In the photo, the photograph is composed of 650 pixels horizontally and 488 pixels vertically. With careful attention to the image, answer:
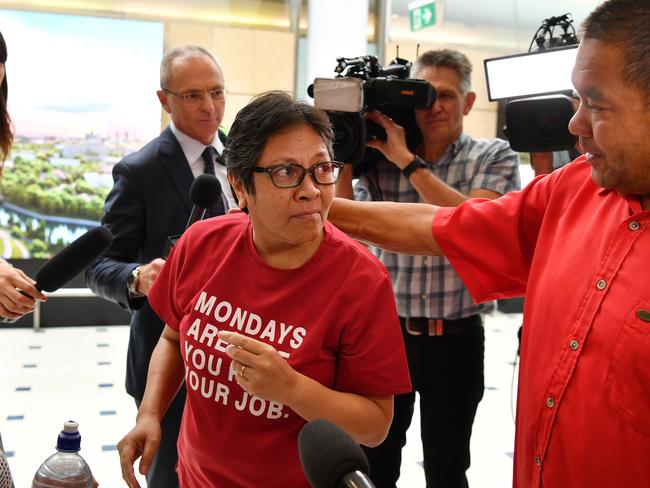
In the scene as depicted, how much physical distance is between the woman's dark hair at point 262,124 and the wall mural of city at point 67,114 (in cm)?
583

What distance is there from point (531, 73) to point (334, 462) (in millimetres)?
2023

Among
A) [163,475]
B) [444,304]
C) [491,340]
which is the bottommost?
[491,340]

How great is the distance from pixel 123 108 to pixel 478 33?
12.5 feet

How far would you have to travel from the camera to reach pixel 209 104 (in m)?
2.56

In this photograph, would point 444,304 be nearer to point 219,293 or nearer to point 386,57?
point 219,293

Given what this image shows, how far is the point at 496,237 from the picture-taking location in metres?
1.65

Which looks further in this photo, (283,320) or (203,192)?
(203,192)

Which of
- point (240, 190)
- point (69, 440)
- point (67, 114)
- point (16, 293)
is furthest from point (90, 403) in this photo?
point (69, 440)

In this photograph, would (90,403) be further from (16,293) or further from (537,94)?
(537,94)

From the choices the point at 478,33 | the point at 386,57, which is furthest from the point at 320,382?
the point at 478,33

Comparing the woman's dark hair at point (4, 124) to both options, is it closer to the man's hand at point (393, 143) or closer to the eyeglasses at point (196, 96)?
the eyeglasses at point (196, 96)

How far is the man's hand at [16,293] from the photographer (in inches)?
68.4

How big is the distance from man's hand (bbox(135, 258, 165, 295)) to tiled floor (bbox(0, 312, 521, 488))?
2044mm

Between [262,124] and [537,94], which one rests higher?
[537,94]
